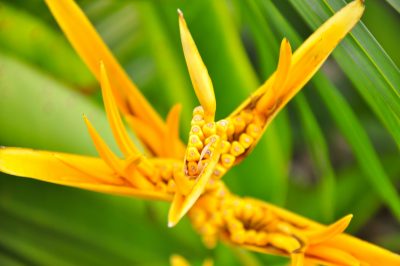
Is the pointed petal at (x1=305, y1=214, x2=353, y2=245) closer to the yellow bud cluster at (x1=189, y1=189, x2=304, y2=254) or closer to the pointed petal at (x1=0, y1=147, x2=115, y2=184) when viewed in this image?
the yellow bud cluster at (x1=189, y1=189, x2=304, y2=254)

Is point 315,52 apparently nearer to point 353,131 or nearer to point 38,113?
point 353,131

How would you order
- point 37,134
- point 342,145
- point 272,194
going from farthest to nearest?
1. point 342,145
2. point 272,194
3. point 37,134

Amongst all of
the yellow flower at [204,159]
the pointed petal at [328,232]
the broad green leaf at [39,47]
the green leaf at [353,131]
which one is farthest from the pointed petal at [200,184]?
the broad green leaf at [39,47]

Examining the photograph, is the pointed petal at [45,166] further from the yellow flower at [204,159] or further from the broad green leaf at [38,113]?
the broad green leaf at [38,113]

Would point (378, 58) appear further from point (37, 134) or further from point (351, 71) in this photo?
point (37, 134)

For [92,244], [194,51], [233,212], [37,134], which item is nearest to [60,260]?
[92,244]

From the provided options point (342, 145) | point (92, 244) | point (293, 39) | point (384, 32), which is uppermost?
point (293, 39)
